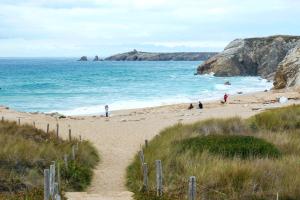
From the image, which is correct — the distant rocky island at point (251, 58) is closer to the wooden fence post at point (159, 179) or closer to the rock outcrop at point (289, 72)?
the rock outcrop at point (289, 72)

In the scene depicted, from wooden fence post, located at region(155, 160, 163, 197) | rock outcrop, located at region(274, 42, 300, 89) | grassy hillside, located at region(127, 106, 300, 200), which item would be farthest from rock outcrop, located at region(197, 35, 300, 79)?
wooden fence post, located at region(155, 160, 163, 197)

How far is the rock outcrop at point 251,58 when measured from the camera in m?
→ 99.3

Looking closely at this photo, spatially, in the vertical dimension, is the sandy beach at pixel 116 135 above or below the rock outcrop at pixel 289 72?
below

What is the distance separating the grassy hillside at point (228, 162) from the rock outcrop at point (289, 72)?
37.5 m

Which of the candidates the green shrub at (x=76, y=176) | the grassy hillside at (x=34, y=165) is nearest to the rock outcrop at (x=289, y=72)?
the grassy hillside at (x=34, y=165)

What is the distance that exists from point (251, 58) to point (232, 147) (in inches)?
3460

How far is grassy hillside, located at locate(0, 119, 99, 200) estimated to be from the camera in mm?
13594

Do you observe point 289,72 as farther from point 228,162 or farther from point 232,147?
point 228,162

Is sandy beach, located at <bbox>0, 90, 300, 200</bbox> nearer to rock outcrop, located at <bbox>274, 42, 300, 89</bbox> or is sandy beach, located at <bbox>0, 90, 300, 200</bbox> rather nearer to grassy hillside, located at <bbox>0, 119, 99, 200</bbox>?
grassy hillside, located at <bbox>0, 119, 99, 200</bbox>

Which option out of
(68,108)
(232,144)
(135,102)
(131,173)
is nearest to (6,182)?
(131,173)

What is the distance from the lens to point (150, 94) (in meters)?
A: 65.1

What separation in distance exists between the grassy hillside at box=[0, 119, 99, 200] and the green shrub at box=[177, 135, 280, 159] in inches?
136

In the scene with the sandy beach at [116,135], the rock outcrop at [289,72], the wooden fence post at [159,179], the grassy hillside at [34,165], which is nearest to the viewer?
the wooden fence post at [159,179]

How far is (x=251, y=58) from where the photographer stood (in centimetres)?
10225
